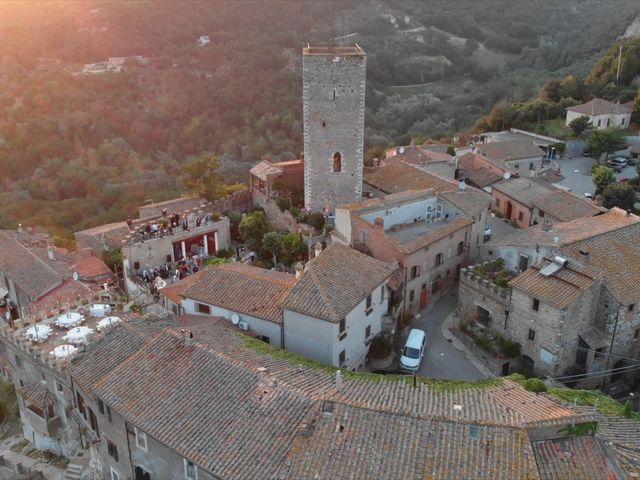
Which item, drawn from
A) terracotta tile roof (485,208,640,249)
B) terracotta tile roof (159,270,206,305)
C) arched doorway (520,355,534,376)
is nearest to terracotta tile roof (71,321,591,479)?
terracotta tile roof (159,270,206,305)

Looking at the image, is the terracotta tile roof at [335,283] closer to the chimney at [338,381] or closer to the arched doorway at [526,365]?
the chimney at [338,381]

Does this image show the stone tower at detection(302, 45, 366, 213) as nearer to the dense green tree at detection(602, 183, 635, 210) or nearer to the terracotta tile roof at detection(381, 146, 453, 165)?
the terracotta tile roof at detection(381, 146, 453, 165)

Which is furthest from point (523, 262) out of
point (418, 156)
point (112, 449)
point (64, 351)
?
point (64, 351)

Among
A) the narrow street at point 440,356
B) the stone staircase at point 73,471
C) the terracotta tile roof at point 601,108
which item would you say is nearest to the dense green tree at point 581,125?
the terracotta tile roof at point 601,108

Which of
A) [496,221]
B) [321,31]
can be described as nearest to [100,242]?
[496,221]

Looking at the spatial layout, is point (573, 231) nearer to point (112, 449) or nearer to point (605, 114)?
point (112, 449)

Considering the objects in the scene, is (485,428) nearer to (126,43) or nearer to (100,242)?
(100,242)
